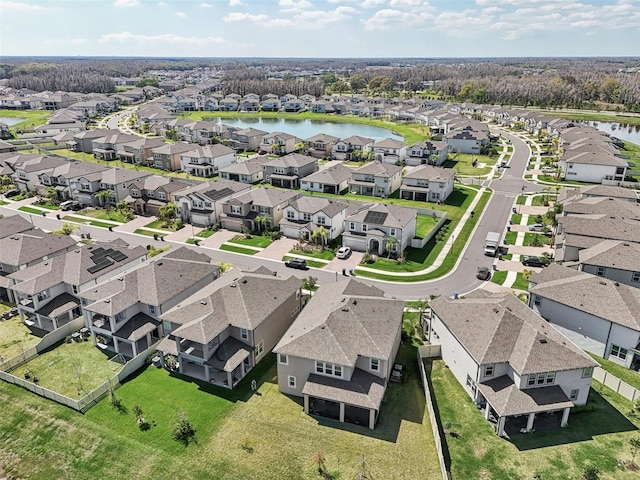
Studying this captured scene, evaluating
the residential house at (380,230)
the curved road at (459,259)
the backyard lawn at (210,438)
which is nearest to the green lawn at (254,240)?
the curved road at (459,259)

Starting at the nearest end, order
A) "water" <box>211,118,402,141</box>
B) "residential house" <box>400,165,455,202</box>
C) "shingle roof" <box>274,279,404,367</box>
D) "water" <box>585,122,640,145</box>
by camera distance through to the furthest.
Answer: "shingle roof" <box>274,279,404,367</box>
"residential house" <box>400,165,455,202</box>
"water" <box>585,122,640,145</box>
"water" <box>211,118,402,141</box>

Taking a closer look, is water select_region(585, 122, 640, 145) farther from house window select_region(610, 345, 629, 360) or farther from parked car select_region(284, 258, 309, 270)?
parked car select_region(284, 258, 309, 270)

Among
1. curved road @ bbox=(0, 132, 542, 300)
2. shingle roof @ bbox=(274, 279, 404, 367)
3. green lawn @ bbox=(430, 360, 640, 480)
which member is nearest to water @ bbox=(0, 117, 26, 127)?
curved road @ bbox=(0, 132, 542, 300)

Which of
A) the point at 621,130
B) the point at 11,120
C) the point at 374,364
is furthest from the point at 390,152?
the point at 11,120

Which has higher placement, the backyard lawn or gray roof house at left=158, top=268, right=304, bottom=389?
gray roof house at left=158, top=268, right=304, bottom=389

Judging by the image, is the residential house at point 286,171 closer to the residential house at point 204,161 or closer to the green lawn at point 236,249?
the residential house at point 204,161

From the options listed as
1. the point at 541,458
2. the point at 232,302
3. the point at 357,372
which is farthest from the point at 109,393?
the point at 541,458
